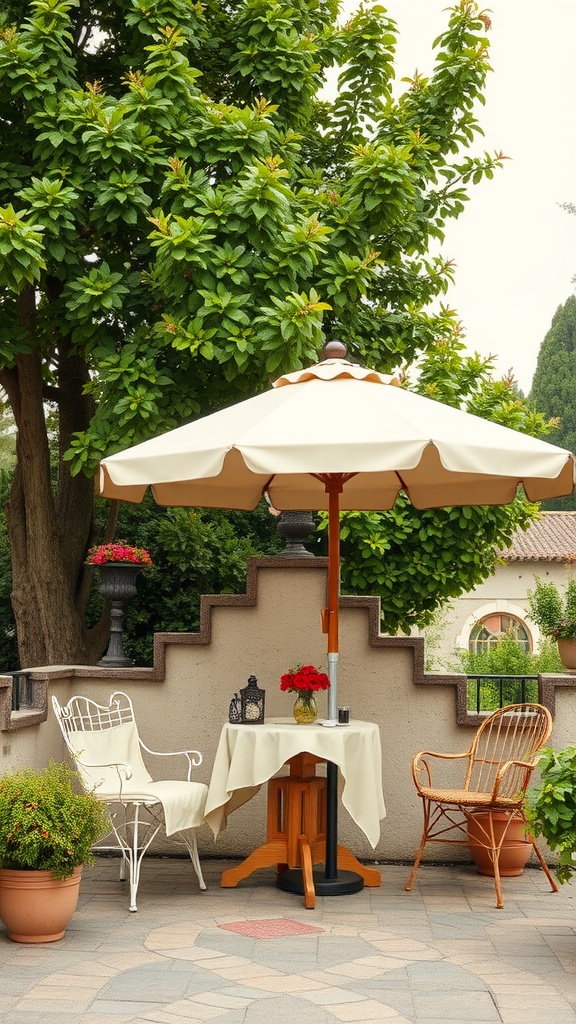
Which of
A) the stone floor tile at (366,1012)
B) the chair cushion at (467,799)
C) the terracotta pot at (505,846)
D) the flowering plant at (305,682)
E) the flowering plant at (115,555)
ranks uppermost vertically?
the flowering plant at (115,555)

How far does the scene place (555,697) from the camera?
6781 millimetres

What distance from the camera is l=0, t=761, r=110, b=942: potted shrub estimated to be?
15.7 feet

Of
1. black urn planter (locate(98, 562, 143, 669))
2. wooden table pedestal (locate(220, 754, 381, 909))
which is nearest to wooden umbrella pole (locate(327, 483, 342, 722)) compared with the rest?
wooden table pedestal (locate(220, 754, 381, 909))

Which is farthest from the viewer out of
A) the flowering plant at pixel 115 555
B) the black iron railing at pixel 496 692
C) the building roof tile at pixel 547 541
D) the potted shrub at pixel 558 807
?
the building roof tile at pixel 547 541

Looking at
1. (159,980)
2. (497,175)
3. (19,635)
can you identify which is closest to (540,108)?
(497,175)

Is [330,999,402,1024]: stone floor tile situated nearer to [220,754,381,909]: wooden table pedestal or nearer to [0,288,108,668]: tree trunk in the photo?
[220,754,381,909]: wooden table pedestal

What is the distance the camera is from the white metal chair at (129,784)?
5.62 metres

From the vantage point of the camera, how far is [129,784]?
6.04 m

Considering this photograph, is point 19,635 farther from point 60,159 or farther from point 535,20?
point 535,20

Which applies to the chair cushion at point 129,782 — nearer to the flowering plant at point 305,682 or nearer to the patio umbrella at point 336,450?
the flowering plant at point 305,682

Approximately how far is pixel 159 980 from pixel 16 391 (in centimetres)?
537

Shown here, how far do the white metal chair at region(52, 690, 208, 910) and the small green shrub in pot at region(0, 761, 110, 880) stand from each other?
502 mm

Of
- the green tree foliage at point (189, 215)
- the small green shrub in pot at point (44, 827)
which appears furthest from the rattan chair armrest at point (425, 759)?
the green tree foliage at point (189, 215)

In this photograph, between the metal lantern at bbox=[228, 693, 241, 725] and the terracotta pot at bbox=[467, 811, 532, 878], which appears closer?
the metal lantern at bbox=[228, 693, 241, 725]
